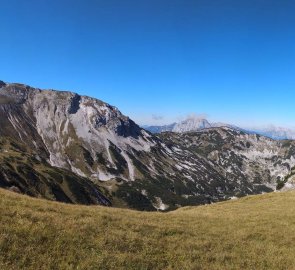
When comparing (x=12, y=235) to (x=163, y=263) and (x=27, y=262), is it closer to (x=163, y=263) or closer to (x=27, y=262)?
(x=27, y=262)

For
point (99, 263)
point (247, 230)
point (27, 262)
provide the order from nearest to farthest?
point (27, 262) < point (99, 263) < point (247, 230)

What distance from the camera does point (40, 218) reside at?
65.7 feet

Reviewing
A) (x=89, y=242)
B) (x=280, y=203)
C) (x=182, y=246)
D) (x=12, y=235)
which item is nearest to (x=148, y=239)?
(x=182, y=246)

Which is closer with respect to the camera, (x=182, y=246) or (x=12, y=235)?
(x=12, y=235)

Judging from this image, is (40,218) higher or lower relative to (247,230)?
higher

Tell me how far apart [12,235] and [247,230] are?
1799 cm

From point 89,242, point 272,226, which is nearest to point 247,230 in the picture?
point 272,226

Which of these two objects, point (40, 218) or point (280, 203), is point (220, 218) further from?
point (40, 218)

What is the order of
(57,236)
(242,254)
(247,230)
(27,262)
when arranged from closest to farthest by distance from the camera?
1. (27,262)
2. (57,236)
3. (242,254)
4. (247,230)

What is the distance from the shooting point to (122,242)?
1958cm

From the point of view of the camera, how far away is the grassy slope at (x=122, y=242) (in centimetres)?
1619

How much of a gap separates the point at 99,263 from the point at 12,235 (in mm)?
4264

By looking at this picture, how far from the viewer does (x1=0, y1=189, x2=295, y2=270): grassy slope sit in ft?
53.1

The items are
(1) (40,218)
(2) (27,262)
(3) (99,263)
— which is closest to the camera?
(2) (27,262)
